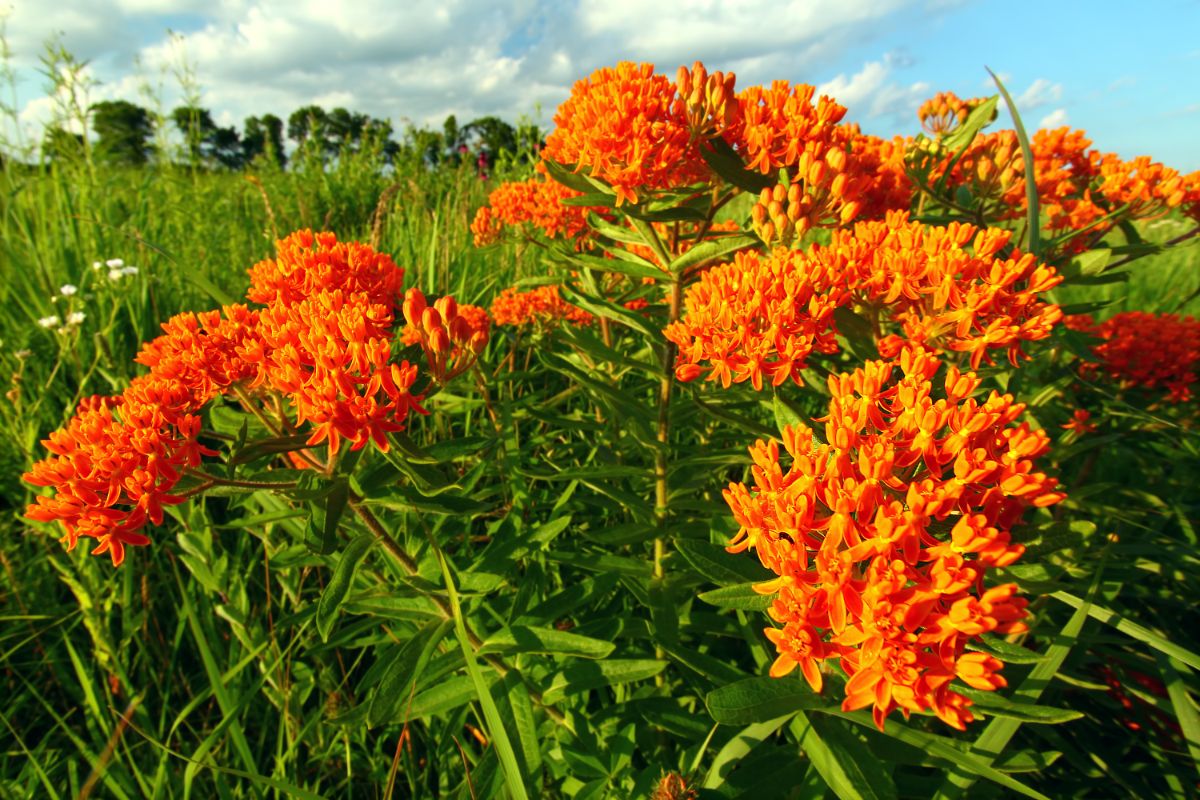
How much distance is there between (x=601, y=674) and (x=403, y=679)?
19.9 inches

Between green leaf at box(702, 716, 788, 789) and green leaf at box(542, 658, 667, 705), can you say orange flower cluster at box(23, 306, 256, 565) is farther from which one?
green leaf at box(702, 716, 788, 789)

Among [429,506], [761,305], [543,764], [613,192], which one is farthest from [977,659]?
[613,192]

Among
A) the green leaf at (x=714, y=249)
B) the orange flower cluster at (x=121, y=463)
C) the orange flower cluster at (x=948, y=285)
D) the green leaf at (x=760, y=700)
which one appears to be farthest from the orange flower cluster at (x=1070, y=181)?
the orange flower cluster at (x=121, y=463)

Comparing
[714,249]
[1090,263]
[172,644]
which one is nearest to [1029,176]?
[1090,263]

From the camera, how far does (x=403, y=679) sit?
5.21 feet

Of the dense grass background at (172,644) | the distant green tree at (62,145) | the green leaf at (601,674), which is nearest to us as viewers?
the green leaf at (601,674)

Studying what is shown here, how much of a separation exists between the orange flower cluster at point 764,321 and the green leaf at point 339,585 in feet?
2.94

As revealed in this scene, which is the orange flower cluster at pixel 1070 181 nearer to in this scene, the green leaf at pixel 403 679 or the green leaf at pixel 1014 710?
the green leaf at pixel 1014 710

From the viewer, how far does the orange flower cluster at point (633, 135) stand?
6.34 ft

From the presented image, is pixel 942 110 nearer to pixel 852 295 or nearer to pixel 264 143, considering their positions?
pixel 852 295

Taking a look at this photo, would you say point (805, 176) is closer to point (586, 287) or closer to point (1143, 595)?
point (586, 287)

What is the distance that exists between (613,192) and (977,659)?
1.58 meters

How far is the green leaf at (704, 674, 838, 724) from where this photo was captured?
4.01 feet

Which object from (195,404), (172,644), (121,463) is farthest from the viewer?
(172,644)
